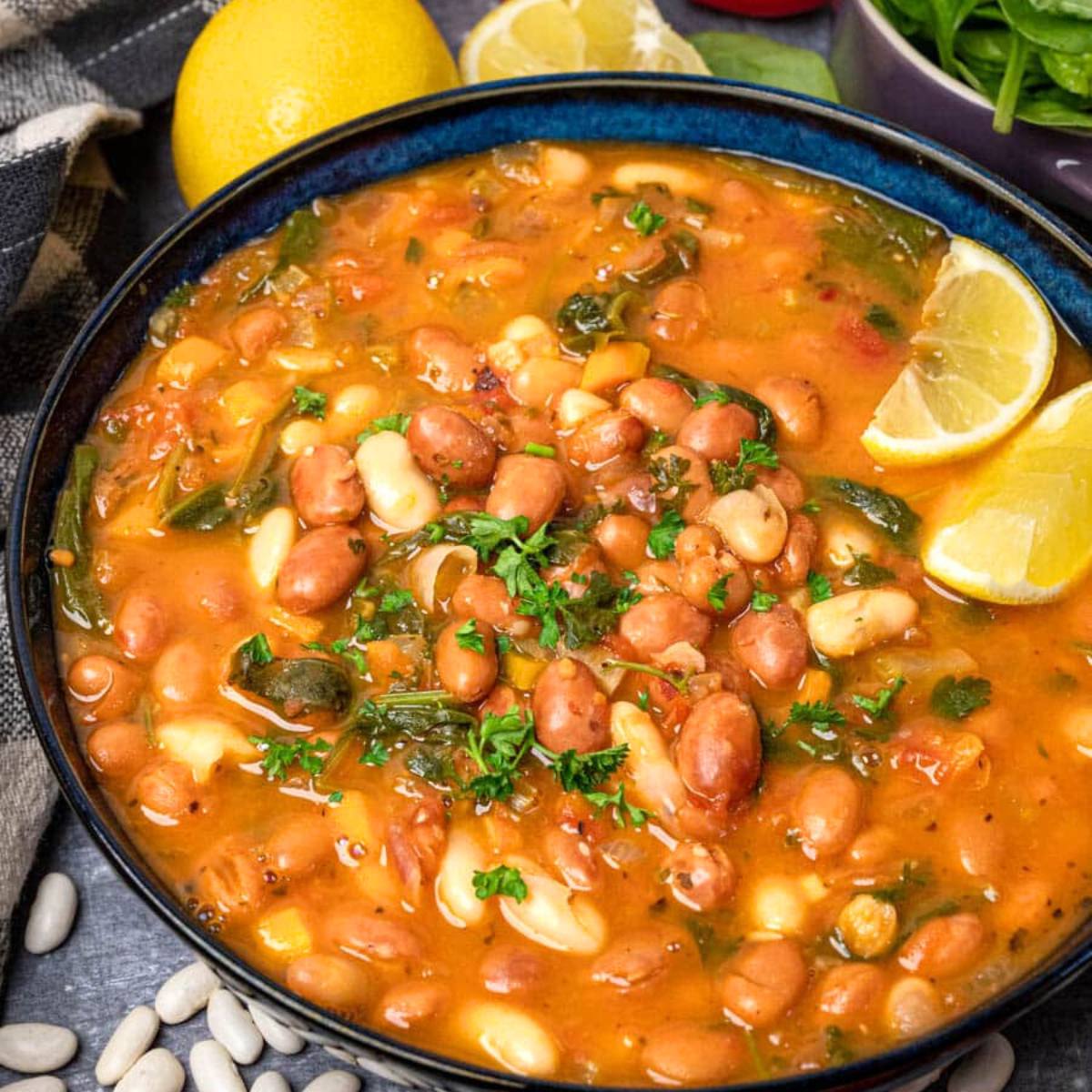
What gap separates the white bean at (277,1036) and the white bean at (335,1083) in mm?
94

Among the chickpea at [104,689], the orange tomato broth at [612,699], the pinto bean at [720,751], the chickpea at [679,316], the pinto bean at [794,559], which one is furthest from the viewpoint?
the chickpea at [679,316]

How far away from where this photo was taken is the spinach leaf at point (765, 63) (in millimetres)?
4547

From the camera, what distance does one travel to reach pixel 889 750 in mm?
3076

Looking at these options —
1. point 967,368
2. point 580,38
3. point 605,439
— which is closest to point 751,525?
point 605,439

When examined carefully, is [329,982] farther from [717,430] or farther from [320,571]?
[717,430]

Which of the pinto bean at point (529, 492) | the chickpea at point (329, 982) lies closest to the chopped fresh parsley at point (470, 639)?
the pinto bean at point (529, 492)

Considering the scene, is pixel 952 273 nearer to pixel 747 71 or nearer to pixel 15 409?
pixel 747 71

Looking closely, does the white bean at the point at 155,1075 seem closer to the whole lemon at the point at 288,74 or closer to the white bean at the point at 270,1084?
the white bean at the point at 270,1084

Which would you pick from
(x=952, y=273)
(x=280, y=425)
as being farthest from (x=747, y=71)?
(x=280, y=425)

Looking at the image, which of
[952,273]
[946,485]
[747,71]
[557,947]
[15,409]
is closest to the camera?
[557,947]

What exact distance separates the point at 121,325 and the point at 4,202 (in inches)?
26.0

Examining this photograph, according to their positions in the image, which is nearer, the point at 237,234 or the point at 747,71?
the point at 237,234

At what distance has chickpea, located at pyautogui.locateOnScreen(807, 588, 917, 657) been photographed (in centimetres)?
315

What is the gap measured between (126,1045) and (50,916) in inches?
15.0
